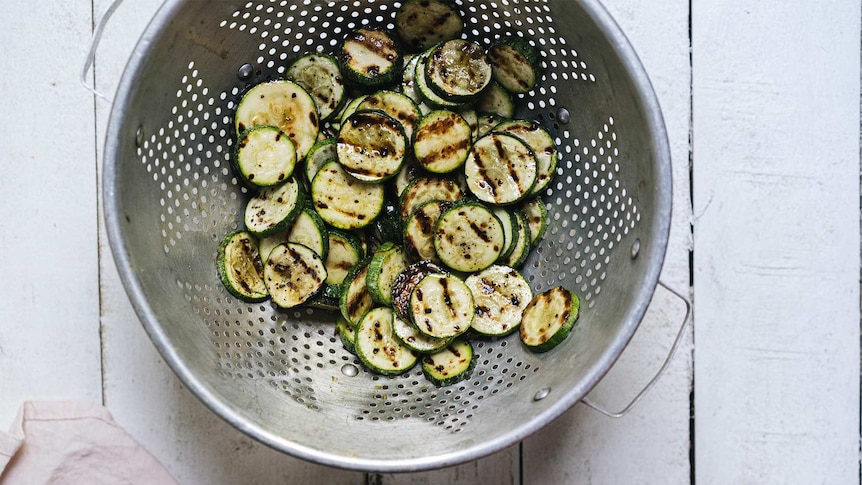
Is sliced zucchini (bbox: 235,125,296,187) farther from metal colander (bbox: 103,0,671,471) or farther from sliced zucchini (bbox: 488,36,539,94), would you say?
sliced zucchini (bbox: 488,36,539,94)

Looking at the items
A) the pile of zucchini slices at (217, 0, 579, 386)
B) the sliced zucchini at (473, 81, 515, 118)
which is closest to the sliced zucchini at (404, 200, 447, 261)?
the pile of zucchini slices at (217, 0, 579, 386)

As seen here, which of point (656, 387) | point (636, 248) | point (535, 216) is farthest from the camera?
point (656, 387)

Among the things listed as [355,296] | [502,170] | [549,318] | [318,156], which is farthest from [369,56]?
[549,318]

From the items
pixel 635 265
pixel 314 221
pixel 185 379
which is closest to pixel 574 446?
pixel 635 265

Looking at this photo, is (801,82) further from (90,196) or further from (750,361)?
(90,196)

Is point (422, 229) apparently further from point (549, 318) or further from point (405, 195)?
point (549, 318)

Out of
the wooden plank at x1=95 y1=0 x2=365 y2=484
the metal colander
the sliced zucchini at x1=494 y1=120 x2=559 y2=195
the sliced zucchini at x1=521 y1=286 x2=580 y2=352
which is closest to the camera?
the metal colander

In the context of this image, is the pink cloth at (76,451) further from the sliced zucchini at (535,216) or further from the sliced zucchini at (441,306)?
the sliced zucchini at (535,216)
